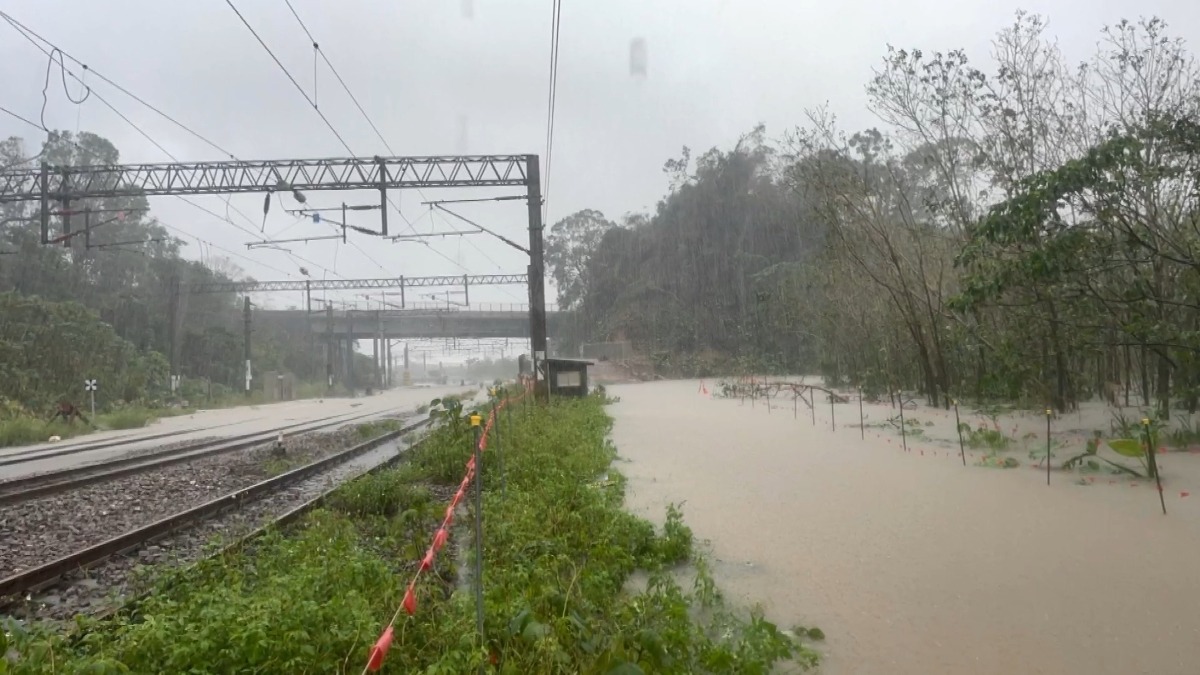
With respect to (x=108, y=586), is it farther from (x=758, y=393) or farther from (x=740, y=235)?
(x=740, y=235)

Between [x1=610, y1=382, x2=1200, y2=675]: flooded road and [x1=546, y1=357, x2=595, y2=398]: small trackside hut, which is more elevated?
[x1=546, y1=357, x2=595, y2=398]: small trackside hut

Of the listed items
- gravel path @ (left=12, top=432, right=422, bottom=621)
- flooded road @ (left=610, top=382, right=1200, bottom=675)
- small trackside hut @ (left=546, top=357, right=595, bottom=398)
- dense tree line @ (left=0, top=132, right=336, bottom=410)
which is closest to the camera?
flooded road @ (left=610, top=382, right=1200, bottom=675)

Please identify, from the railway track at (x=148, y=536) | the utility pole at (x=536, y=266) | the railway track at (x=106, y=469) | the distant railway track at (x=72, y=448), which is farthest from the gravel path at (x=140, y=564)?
the utility pole at (x=536, y=266)

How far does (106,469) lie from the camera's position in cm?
1523

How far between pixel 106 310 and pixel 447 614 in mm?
49628

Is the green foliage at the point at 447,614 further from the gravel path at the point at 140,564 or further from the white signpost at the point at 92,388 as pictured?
the white signpost at the point at 92,388

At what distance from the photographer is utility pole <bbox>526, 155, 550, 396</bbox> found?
22906 mm

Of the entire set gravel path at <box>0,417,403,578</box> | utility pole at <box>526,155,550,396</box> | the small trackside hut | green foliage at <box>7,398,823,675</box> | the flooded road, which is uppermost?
utility pole at <box>526,155,550,396</box>

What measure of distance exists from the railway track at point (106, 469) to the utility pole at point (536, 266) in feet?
22.8

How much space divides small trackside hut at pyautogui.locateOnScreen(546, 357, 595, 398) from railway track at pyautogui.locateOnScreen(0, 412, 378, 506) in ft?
28.0

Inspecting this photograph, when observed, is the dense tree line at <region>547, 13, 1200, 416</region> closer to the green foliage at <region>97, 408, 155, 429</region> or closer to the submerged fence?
the submerged fence

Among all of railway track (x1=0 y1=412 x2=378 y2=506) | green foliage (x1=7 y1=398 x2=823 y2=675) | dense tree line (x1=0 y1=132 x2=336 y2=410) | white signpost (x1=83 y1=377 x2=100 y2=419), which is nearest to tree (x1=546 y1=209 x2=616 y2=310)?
dense tree line (x1=0 y1=132 x2=336 y2=410)

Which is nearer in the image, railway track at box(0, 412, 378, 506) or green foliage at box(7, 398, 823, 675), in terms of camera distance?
green foliage at box(7, 398, 823, 675)

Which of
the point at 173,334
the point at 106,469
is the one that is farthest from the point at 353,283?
the point at 106,469
